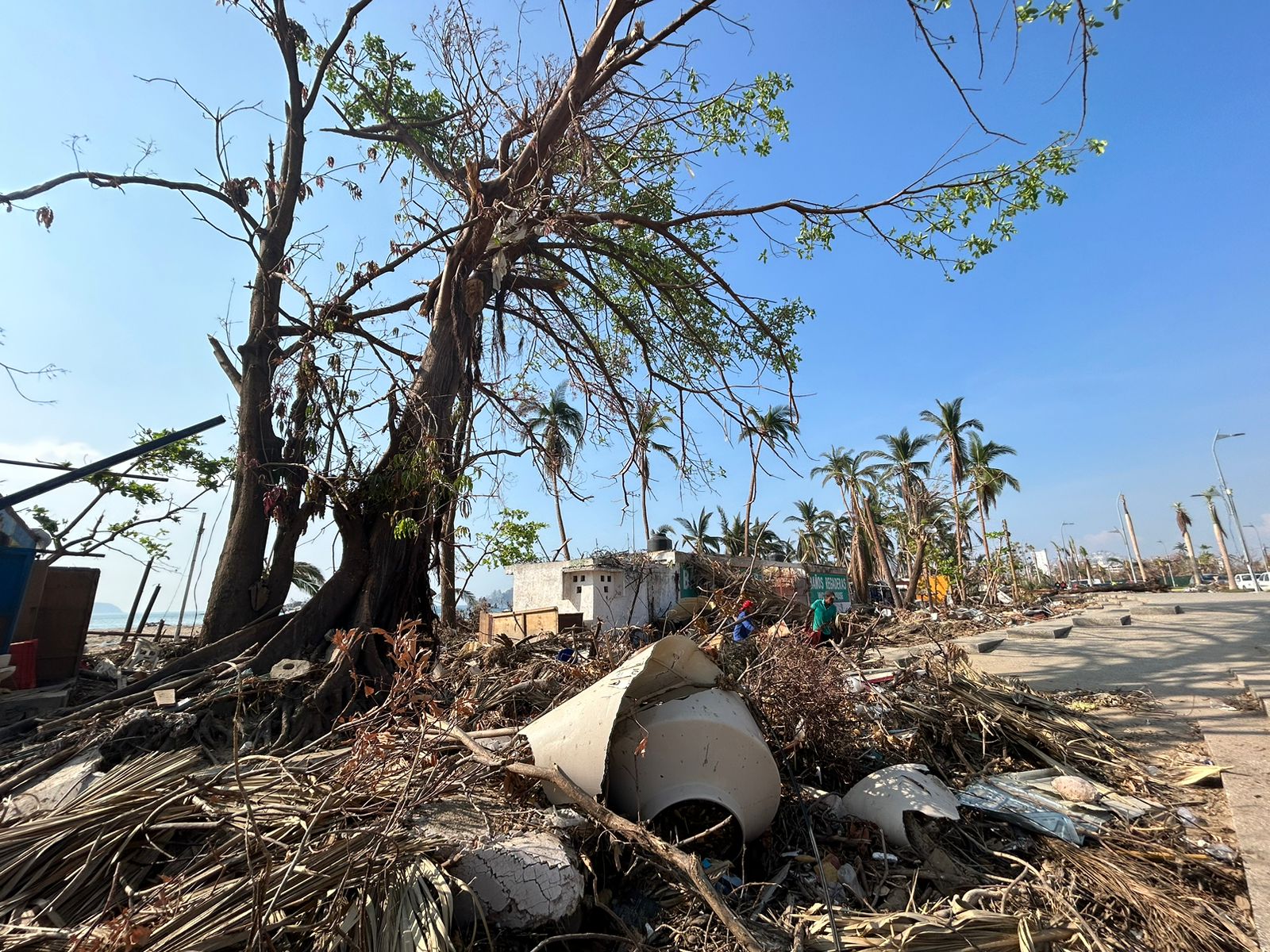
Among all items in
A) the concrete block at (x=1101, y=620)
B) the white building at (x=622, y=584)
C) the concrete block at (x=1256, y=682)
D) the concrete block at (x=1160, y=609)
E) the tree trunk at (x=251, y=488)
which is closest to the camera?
the concrete block at (x=1256, y=682)

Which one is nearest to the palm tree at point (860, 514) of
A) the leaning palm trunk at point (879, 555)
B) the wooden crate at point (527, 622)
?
the leaning palm trunk at point (879, 555)

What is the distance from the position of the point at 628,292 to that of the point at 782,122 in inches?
134

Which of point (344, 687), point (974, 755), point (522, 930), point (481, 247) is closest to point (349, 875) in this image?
point (522, 930)

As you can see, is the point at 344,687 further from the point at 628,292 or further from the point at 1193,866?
the point at 628,292

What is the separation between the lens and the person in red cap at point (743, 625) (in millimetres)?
4195

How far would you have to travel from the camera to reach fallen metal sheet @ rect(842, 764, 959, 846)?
121 inches

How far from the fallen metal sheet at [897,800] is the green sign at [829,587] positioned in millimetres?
17911

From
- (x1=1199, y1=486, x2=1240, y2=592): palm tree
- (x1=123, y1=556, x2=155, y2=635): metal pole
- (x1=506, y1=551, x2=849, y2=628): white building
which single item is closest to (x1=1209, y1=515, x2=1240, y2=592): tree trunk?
(x1=1199, y1=486, x2=1240, y2=592): palm tree

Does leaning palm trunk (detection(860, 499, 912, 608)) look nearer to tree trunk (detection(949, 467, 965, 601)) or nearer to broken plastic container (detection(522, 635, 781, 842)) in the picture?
tree trunk (detection(949, 467, 965, 601))

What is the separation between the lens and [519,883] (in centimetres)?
228

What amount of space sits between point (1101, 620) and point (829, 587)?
28.7 ft

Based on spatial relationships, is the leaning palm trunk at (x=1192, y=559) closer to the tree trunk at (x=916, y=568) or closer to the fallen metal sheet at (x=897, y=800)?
the tree trunk at (x=916, y=568)

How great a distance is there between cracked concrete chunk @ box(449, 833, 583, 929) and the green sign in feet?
63.6

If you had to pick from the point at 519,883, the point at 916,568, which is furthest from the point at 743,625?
the point at 916,568
